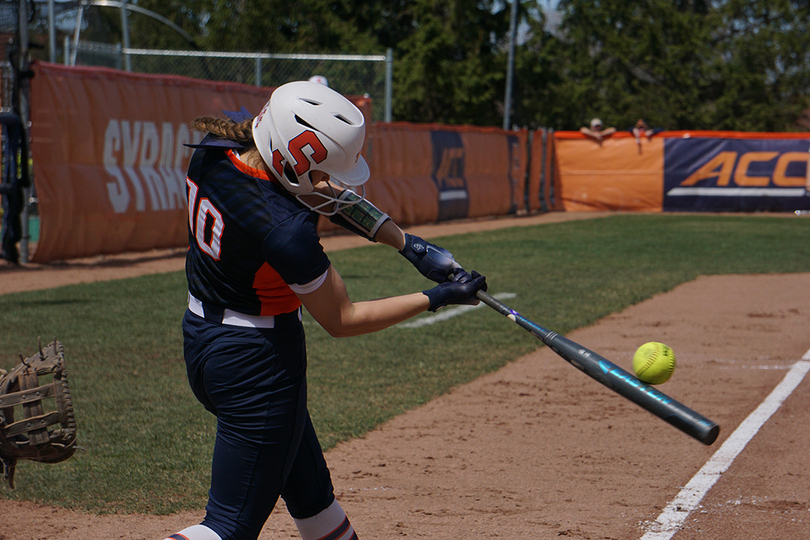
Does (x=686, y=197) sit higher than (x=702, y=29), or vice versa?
(x=702, y=29)

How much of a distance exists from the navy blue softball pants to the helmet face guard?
47cm

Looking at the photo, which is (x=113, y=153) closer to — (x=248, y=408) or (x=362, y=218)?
(x=362, y=218)

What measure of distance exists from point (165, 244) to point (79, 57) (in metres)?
5.82

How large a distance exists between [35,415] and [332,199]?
4.42 feet

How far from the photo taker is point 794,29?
3462cm

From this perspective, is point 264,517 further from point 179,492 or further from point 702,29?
point 702,29

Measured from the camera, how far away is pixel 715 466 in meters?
4.62

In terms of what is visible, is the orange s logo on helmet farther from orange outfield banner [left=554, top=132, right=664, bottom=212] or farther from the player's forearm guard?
orange outfield banner [left=554, top=132, right=664, bottom=212]

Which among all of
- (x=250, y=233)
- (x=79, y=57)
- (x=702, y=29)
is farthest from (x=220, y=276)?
(x=702, y=29)

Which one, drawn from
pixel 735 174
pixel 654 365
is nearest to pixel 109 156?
pixel 654 365

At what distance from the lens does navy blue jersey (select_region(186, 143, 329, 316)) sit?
2.40 metres

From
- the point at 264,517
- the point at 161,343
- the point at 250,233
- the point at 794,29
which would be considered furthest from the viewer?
the point at 794,29

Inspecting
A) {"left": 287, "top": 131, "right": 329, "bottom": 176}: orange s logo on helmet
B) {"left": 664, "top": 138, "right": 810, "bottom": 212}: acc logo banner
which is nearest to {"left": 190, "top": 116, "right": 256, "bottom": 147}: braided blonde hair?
{"left": 287, "top": 131, "right": 329, "bottom": 176}: orange s logo on helmet

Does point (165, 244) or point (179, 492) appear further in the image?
point (165, 244)
